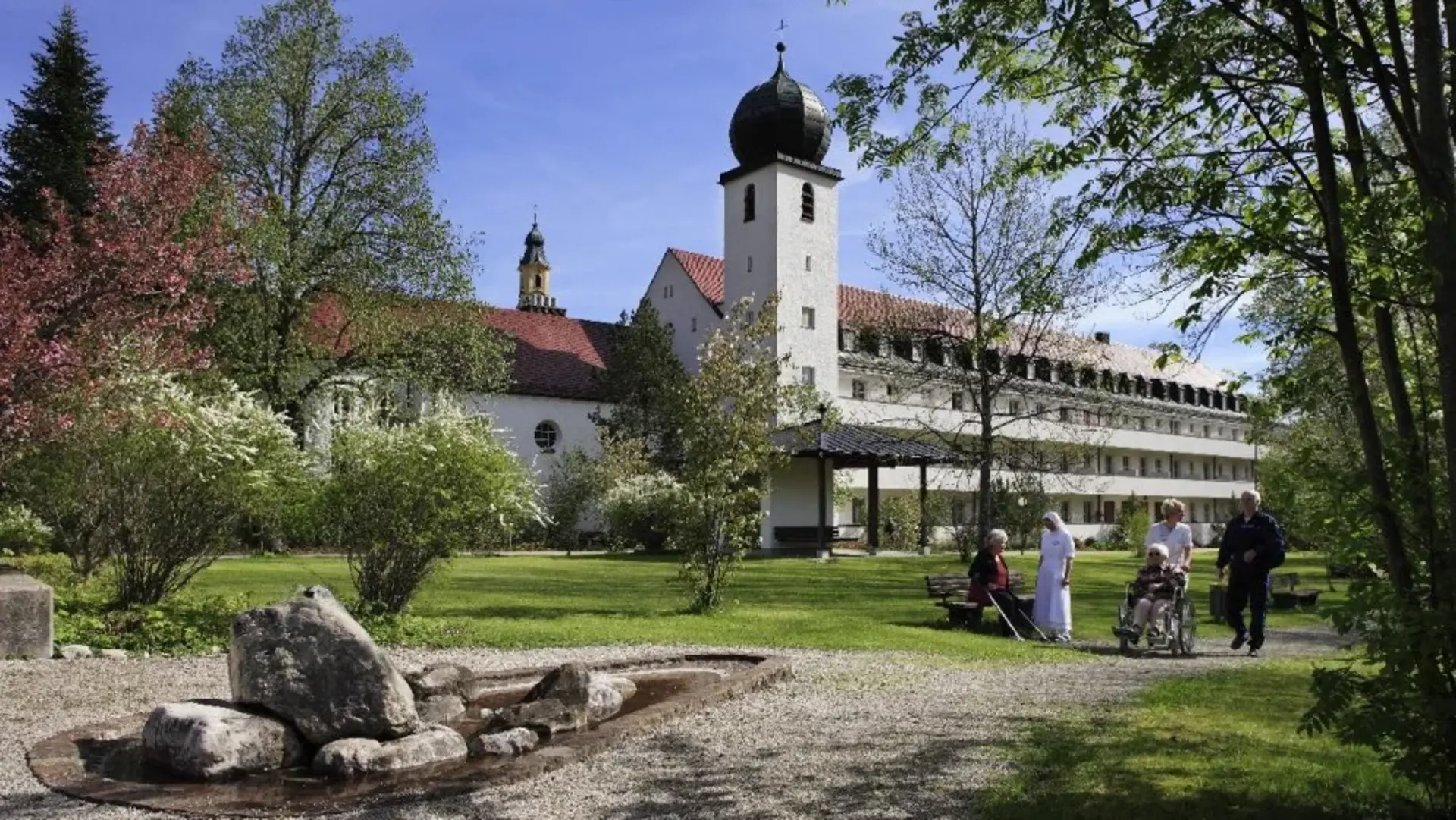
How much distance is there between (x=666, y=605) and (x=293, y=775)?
9.74m

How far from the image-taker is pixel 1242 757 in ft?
21.0

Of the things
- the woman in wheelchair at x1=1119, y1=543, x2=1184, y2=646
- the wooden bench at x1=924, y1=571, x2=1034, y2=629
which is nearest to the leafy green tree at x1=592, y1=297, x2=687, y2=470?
the wooden bench at x1=924, y1=571, x2=1034, y2=629

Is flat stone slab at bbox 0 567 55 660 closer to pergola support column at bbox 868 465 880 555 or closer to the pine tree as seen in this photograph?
the pine tree

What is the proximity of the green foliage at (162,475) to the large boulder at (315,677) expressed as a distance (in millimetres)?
5995

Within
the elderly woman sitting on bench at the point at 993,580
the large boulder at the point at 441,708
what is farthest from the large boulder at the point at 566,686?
the elderly woman sitting on bench at the point at 993,580

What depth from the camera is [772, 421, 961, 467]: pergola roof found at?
33.7 meters

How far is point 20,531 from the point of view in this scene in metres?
19.4

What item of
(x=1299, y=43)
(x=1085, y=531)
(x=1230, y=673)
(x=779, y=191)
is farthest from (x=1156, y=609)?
(x=1085, y=531)

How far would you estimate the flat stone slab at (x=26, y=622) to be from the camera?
9758 mm

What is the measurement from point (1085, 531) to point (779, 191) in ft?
89.8

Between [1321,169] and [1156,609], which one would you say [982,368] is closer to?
[1156,609]

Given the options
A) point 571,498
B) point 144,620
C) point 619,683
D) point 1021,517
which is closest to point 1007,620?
point 619,683

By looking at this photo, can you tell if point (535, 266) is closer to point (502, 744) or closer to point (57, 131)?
point (57, 131)

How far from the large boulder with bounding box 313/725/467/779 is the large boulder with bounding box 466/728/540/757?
0.09 m
